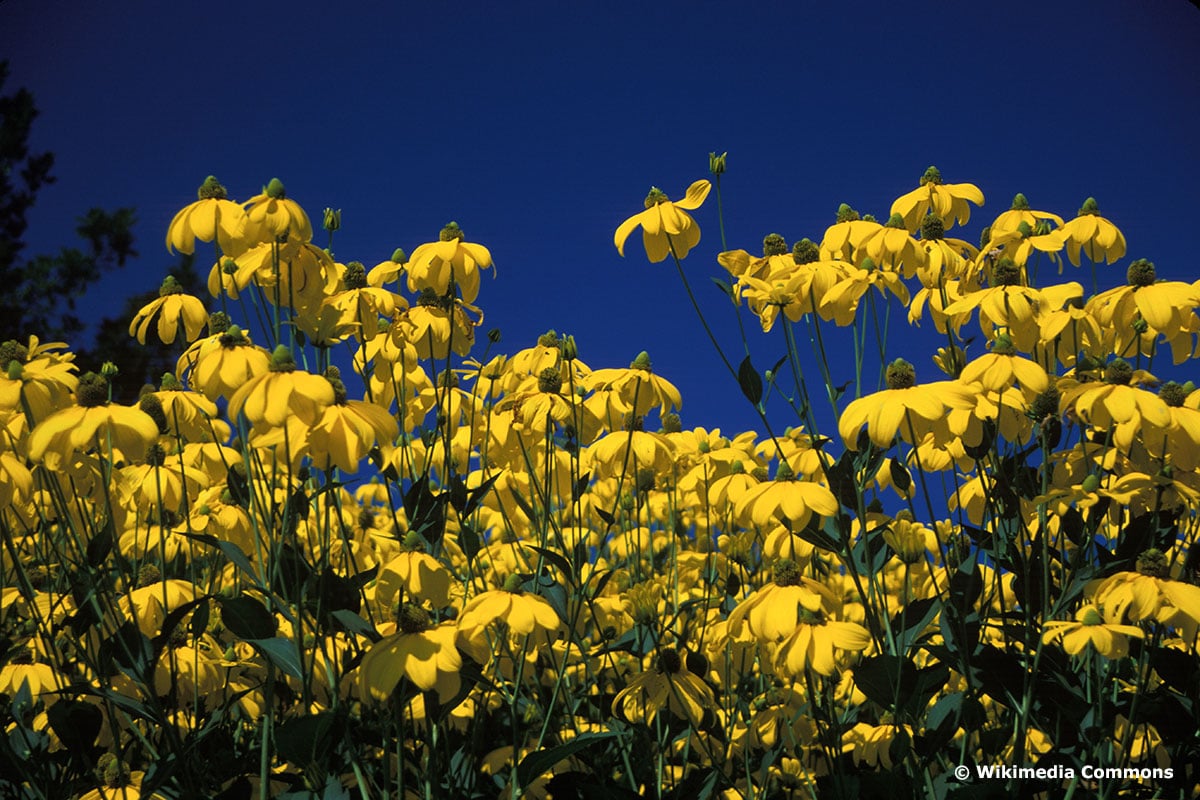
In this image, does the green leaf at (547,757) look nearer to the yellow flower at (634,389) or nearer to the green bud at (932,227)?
the yellow flower at (634,389)

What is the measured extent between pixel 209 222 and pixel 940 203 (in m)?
2.03

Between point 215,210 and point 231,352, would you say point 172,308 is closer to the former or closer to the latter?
point 215,210

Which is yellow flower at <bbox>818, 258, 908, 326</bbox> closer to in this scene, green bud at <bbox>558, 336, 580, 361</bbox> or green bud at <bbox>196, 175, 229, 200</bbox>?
green bud at <bbox>558, 336, 580, 361</bbox>

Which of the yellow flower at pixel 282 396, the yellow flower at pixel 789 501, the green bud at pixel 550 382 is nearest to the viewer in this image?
the yellow flower at pixel 282 396

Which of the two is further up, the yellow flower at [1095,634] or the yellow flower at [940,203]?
the yellow flower at [940,203]

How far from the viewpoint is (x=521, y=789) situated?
2.48m

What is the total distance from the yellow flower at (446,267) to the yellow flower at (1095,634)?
5.55ft

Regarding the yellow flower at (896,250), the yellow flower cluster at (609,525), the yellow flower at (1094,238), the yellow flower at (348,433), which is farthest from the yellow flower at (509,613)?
the yellow flower at (1094,238)

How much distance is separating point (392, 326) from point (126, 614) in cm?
124

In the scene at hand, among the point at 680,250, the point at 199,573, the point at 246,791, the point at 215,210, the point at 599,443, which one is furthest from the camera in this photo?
Result: the point at 199,573

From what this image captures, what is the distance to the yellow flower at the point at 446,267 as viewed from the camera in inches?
114

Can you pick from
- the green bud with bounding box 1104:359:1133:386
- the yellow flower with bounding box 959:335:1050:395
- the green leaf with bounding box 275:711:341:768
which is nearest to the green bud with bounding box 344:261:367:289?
the green leaf with bounding box 275:711:341:768

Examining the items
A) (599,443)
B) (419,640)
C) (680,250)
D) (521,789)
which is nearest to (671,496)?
(599,443)

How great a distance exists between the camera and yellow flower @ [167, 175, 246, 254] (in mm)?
2504
